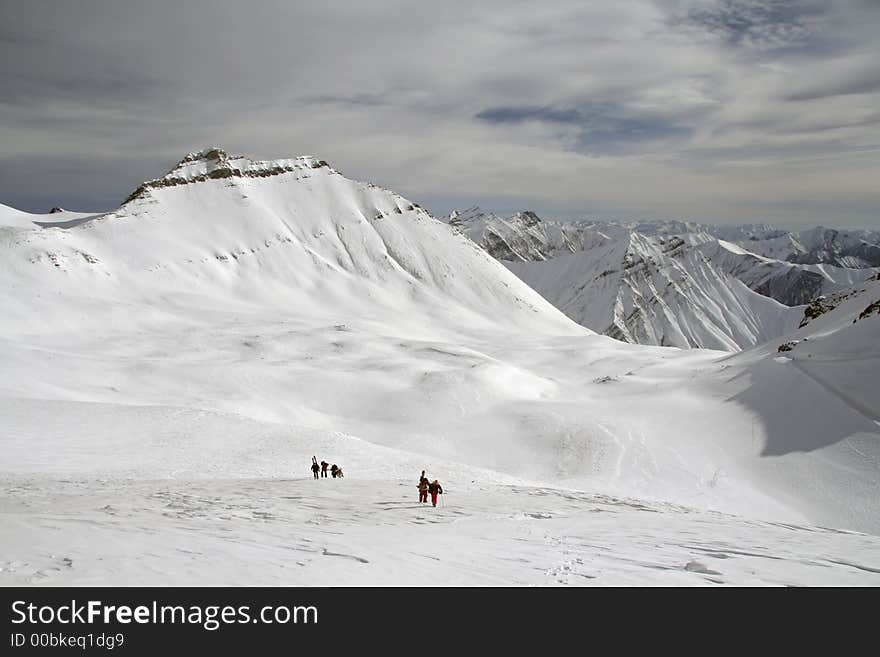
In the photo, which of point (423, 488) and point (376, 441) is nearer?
point (423, 488)

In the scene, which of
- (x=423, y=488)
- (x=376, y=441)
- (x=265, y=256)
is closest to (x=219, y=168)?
(x=265, y=256)

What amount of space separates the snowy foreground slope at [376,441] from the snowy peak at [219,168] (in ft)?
73.3

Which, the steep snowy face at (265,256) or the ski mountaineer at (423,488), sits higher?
the steep snowy face at (265,256)

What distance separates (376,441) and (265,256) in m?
76.8

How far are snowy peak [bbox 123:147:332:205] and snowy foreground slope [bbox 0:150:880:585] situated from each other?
22.3m

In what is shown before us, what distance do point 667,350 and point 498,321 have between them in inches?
1449

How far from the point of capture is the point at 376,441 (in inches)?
1369

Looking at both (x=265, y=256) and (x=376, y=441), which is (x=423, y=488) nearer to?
(x=376, y=441)

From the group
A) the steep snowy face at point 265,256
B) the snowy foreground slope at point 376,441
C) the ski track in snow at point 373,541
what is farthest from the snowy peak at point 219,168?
the ski track in snow at point 373,541

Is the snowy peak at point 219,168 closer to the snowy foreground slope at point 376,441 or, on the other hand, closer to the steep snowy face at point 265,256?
the steep snowy face at point 265,256

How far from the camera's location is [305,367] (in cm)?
4897

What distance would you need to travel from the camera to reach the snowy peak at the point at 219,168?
383ft

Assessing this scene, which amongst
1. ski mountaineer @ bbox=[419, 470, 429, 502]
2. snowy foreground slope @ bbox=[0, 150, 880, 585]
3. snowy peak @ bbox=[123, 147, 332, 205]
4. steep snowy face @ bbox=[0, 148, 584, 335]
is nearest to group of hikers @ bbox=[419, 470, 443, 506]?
ski mountaineer @ bbox=[419, 470, 429, 502]
